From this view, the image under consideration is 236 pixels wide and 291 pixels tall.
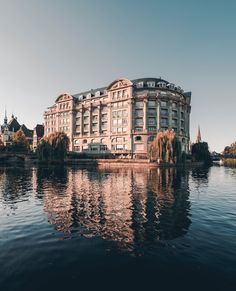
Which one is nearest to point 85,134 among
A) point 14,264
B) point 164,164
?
point 164,164

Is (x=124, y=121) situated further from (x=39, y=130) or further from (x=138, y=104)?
(x=39, y=130)

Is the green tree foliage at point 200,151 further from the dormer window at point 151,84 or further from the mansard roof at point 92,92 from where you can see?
the mansard roof at point 92,92

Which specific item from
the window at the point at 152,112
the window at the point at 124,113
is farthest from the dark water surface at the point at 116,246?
the window at the point at 124,113

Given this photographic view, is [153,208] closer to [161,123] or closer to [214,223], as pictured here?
[214,223]

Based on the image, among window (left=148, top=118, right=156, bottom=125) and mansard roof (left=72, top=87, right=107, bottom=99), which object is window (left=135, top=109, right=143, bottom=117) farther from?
mansard roof (left=72, top=87, right=107, bottom=99)

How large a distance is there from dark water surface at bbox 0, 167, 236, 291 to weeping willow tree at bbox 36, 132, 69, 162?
56.3 meters

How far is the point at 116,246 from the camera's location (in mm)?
10820

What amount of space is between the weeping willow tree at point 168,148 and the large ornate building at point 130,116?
26.0 metres

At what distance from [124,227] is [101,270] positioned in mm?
5016

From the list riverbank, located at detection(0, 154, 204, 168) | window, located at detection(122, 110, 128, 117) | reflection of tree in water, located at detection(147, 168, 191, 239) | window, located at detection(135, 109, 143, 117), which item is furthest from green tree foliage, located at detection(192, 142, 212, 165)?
reflection of tree in water, located at detection(147, 168, 191, 239)

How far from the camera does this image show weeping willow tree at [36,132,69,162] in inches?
2936

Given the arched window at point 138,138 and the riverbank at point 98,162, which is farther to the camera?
the arched window at point 138,138

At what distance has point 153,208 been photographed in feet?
60.0

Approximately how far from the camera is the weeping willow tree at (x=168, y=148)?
6284 centimetres
